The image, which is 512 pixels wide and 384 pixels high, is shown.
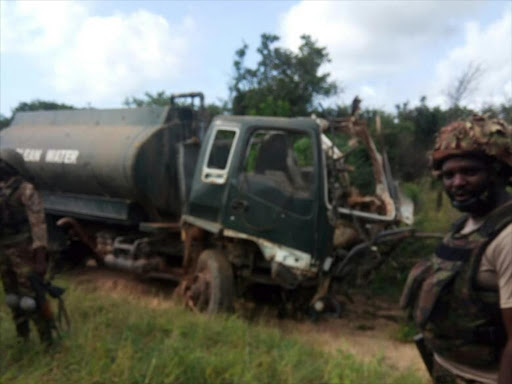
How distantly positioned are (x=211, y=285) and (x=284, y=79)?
39.9 feet

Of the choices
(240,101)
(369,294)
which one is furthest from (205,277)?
(240,101)

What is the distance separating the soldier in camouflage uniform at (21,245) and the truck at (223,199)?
2.09 meters

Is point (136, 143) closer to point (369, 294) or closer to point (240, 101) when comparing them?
point (369, 294)

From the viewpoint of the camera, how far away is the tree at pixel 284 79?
17.1 metres

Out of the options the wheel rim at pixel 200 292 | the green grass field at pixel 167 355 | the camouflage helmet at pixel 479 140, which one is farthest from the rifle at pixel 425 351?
the wheel rim at pixel 200 292

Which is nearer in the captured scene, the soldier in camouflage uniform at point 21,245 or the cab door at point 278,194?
the soldier in camouflage uniform at point 21,245

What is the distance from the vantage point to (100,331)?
188 inches

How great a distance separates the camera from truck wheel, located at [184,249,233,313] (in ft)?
20.4

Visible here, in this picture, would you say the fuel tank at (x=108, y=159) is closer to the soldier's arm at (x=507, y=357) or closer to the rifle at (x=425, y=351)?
the rifle at (x=425, y=351)

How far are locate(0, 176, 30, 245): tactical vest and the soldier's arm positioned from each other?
12.6ft

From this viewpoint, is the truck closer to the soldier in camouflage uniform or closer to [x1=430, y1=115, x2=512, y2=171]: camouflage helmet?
the soldier in camouflage uniform

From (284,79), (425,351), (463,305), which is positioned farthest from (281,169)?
(284,79)

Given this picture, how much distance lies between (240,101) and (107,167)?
1085cm

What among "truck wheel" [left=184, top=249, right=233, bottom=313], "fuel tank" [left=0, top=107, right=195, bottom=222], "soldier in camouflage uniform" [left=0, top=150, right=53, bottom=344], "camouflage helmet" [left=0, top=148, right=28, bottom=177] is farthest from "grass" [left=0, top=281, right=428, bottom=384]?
"fuel tank" [left=0, top=107, right=195, bottom=222]
